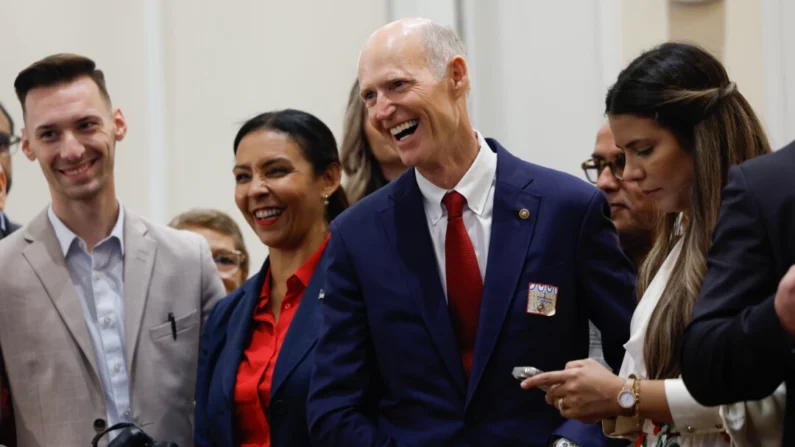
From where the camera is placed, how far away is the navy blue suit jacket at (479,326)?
2.66 meters

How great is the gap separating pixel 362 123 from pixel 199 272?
2.46 ft

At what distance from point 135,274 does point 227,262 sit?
50.8 inches

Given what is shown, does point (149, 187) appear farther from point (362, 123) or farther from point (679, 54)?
point (679, 54)

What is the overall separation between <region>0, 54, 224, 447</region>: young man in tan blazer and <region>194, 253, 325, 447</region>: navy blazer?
12 centimetres

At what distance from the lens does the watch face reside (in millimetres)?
2344

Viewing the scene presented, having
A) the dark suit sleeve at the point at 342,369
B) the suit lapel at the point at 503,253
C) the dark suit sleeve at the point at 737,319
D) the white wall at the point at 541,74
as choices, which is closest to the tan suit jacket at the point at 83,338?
the dark suit sleeve at the point at 342,369

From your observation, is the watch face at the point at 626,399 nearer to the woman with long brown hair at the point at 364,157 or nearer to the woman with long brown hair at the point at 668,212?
the woman with long brown hair at the point at 668,212

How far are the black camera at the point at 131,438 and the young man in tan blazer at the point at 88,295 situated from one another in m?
0.16

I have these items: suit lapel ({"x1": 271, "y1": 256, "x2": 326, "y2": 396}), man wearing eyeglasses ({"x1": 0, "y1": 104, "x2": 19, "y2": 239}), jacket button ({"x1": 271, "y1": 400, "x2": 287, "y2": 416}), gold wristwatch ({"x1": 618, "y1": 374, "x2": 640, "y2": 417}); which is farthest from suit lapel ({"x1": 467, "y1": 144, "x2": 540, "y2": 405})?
man wearing eyeglasses ({"x1": 0, "y1": 104, "x2": 19, "y2": 239})

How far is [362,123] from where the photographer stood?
156 inches

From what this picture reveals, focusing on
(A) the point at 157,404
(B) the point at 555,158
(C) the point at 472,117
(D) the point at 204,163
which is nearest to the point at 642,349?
(A) the point at 157,404

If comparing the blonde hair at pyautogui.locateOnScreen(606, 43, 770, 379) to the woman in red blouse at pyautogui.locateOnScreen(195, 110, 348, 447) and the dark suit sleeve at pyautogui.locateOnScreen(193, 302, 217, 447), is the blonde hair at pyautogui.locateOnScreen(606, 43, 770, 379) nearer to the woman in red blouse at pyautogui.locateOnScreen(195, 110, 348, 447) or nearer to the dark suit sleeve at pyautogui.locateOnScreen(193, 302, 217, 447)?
the woman in red blouse at pyautogui.locateOnScreen(195, 110, 348, 447)

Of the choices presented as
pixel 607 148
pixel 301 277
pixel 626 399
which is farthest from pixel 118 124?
pixel 626 399

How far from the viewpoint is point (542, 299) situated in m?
2.69
